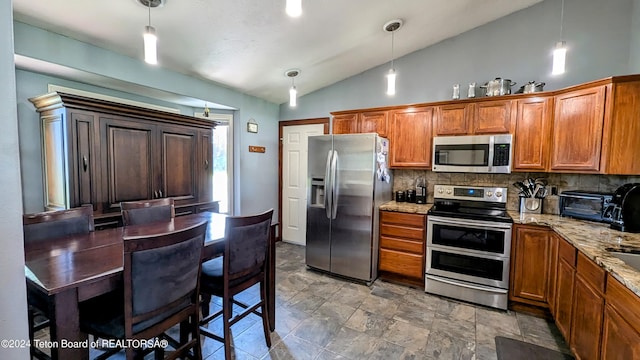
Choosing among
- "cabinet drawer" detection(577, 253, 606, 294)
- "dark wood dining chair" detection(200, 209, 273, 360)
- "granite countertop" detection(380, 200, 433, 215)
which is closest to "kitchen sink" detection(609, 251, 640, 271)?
"cabinet drawer" detection(577, 253, 606, 294)

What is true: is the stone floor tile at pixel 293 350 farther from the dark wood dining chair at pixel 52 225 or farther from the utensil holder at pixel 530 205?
the utensil holder at pixel 530 205

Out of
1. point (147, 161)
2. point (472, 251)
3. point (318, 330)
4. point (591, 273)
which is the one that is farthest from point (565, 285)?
point (147, 161)

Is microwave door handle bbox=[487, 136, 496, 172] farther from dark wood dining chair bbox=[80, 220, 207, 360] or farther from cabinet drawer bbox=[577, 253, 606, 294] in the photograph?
dark wood dining chair bbox=[80, 220, 207, 360]

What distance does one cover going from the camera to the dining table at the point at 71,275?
112cm

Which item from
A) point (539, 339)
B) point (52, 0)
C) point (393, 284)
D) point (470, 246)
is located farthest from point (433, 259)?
point (52, 0)

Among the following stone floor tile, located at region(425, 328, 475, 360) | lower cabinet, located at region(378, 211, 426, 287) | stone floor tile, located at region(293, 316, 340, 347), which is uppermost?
lower cabinet, located at region(378, 211, 426, 287)

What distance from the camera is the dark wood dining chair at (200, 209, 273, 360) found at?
1.73m

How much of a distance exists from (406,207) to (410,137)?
0.89 m

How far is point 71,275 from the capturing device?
1.22 m

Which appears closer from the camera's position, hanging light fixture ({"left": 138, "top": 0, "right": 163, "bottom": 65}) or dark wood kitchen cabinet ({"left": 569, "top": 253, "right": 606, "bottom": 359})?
dark wood kitchen cabinet ({"left": 569, "top": 253, "right": 606, "bottom": 359})

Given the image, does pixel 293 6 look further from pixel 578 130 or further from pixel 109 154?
pixel 578 130

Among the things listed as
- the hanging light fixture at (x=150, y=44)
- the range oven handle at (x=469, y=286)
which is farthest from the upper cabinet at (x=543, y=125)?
the hanging light fixture at (x=150, y=44)

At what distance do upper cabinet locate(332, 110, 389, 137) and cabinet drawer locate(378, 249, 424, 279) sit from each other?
5.03 feet

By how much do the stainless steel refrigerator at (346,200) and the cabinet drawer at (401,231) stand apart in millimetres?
99
